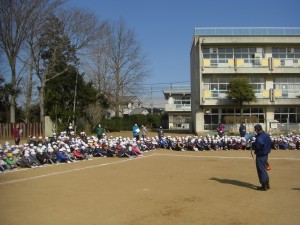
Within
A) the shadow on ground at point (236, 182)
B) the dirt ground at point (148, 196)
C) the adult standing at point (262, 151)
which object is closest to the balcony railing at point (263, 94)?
the dirt ground at point (148, 196)

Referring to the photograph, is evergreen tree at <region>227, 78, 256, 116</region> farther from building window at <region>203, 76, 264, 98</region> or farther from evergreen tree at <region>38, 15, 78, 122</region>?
evergreen tree at <region>38, 15, 78, 122</region>

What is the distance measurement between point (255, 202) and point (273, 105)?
3135 cm

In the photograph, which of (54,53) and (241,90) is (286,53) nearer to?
(241,90)

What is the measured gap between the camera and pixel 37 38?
29406mm

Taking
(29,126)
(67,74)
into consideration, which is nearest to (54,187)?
(29,126)

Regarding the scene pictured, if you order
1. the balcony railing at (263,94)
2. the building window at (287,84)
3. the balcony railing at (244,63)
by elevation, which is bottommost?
the balcony railing at (263,94)

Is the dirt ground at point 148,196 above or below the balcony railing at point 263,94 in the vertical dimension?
below

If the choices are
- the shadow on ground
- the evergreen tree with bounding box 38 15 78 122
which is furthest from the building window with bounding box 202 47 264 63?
the shadow on ground

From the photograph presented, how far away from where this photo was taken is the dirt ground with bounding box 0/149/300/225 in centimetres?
637

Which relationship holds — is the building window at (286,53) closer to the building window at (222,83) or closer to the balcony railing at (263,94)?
the building window at (222,83)

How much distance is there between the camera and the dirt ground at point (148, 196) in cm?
637

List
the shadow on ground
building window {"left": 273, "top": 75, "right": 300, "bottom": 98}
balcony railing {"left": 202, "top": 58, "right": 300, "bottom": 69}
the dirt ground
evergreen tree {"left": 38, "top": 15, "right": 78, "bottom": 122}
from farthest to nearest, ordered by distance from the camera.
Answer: building window {"left": 273, "top": 75, "right": 300, "bottom": 98} → balcony railing {"left": 202, "top": 58, "right": 300, "bottom": 69} → evergreen tree {"left": 38, "top": 15, "right": 78, "bottom": 122} → the shadow on ground → the dirt ground

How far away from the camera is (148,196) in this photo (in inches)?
323

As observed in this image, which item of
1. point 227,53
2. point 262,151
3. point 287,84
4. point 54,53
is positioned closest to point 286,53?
point 287,84
